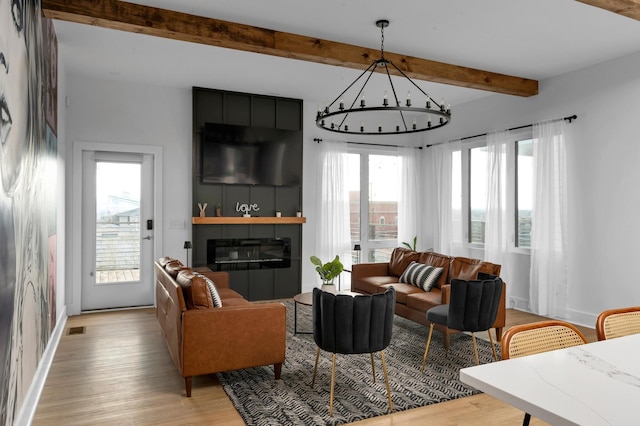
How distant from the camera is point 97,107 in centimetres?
591

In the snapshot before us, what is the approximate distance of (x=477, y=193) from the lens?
7.05 metres

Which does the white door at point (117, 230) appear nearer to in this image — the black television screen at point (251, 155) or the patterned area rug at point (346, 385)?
the black television screen at point (251, 155)

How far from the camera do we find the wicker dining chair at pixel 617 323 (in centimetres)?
218

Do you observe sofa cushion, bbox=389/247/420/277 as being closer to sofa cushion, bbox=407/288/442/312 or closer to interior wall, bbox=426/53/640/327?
sofa cushion, bbox=407/288/442/312

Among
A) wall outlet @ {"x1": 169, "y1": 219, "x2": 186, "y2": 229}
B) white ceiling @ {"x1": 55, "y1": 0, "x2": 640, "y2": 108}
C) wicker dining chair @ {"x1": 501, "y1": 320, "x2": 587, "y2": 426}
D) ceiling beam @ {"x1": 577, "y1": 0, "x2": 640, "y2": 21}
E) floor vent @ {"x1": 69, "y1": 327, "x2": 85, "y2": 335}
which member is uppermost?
white ceiling @ {"x1": 55, "y1": 0, "x2": 640, "y2": 108}

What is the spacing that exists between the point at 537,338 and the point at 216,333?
7.24 ft

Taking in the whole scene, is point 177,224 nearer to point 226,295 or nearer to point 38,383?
point 226,295

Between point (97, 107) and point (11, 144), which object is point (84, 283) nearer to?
point (97, 107)

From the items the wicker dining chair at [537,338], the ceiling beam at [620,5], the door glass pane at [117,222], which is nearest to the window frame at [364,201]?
the door glass pane at [117,222]

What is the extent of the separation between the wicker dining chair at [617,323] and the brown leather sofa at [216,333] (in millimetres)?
2153

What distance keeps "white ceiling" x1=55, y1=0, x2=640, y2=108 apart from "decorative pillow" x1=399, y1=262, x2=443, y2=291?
7.87 feet

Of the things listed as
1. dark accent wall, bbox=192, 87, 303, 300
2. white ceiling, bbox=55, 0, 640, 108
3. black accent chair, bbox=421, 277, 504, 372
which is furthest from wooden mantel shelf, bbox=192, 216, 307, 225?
black accent chair, bbox=421, 277, 504, 372

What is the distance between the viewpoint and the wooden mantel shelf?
6297 millimetres

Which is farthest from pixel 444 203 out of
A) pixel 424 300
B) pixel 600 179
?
pixel 424 300
